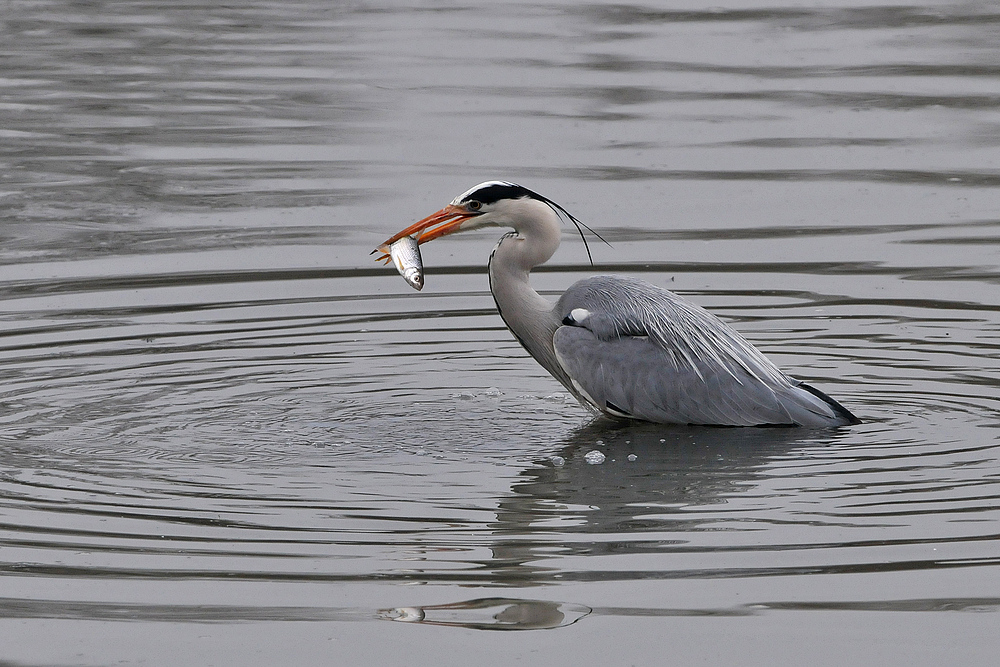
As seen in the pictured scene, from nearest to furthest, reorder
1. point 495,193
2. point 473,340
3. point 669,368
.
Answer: point 669,368
point 495,193
point 473,340

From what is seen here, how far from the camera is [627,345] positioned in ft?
30.8

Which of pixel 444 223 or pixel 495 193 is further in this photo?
pixel 444 223

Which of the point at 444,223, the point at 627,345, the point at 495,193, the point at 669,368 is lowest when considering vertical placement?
the point at 669,368

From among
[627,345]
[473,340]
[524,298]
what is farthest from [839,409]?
[473,340]

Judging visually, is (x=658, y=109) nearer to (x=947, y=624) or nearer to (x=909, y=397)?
(x=909, y=397)

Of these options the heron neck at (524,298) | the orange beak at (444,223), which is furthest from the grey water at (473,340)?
the orange beak at (444,223)

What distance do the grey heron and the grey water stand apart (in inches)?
7.4

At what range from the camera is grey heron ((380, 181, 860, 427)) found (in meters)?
9.17

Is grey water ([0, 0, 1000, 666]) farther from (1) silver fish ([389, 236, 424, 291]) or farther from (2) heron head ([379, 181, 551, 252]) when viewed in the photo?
(2) heron head ([379, 181, 551, 252])

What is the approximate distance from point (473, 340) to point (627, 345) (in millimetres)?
1709

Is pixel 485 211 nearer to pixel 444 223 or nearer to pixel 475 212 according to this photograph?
pixel 475 212

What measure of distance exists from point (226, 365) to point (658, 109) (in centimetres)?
797

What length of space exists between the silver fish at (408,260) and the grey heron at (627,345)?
0.06 meters

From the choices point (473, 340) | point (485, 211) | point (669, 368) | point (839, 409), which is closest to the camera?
point (839, 409)
